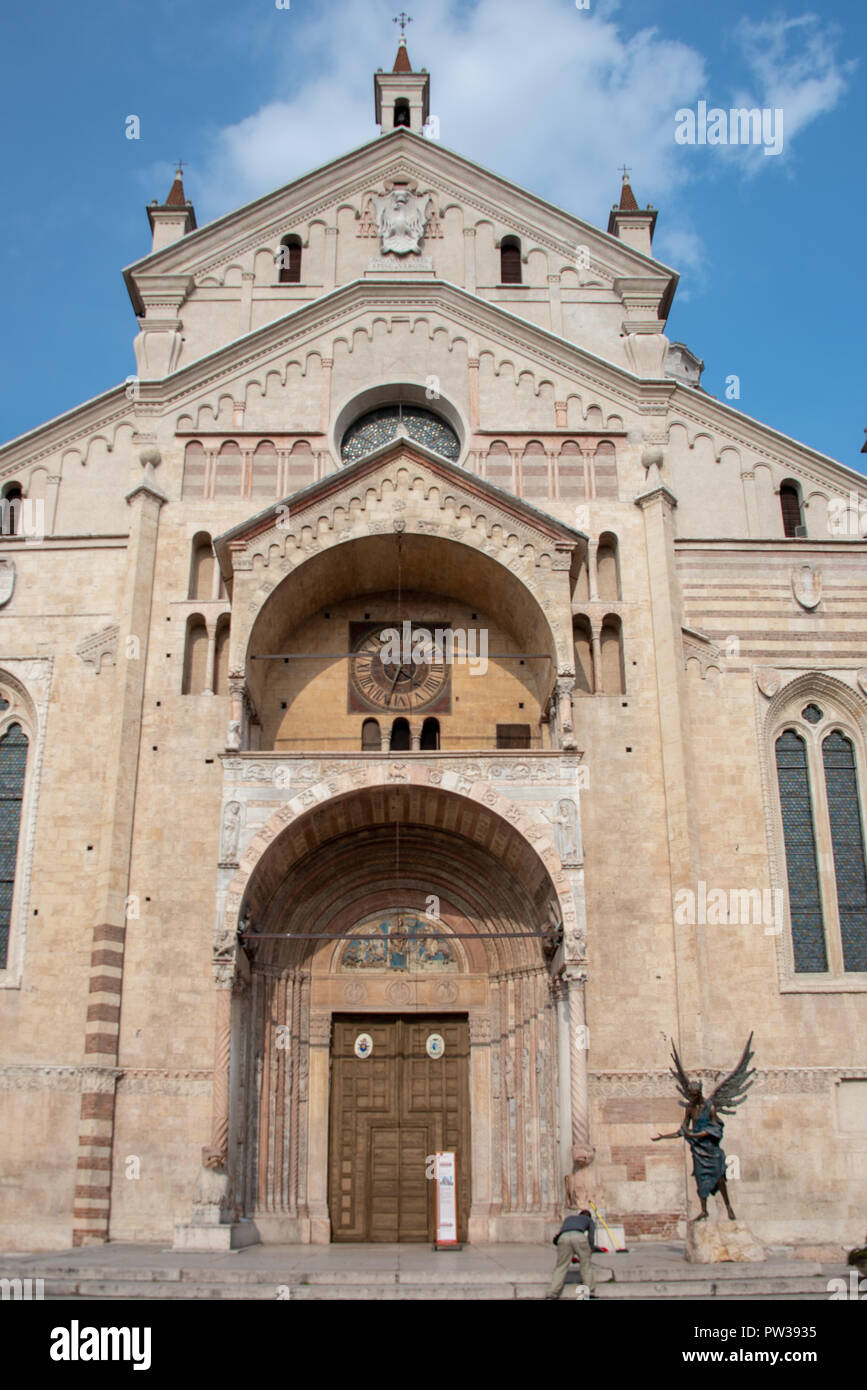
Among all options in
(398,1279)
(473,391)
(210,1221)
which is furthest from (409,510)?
(398,1279)

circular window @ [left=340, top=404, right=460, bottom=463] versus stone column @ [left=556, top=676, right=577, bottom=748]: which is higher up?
circular window @ [left=340, top=404, right=460, bottom=463]

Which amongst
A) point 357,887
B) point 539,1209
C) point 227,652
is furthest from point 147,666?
point 539,1209

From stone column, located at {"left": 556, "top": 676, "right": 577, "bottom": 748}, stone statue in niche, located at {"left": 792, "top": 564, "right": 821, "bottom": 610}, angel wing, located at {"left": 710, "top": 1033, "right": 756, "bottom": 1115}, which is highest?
A: stone statue in niche, located at {"left": 792, "top": 564, "right": 821, "bottom": 610}

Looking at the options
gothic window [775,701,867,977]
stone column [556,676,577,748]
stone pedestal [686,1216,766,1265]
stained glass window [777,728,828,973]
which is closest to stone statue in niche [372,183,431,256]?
stone column [556,676,577,748]

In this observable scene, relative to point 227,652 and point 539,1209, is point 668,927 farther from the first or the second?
point 227,652

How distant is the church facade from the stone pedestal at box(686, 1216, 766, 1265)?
2.94 metres

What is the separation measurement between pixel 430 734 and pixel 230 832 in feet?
14.6

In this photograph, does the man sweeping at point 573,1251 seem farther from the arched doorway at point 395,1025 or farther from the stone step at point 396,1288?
the arched doorway at point 395,1025

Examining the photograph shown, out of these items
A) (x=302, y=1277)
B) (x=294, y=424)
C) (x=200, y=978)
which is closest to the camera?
(x=302, y=1277)

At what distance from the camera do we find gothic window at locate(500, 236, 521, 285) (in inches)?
979

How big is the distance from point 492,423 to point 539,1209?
13.3 m

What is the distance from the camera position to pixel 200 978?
18625 millimetres

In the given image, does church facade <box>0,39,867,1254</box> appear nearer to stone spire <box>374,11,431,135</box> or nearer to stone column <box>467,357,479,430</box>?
stone column <box>467,357,479,430</box>

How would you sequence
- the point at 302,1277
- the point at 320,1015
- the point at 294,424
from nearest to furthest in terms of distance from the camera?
the point at 302,1277, the point at 320,1015, the point at 294,424
